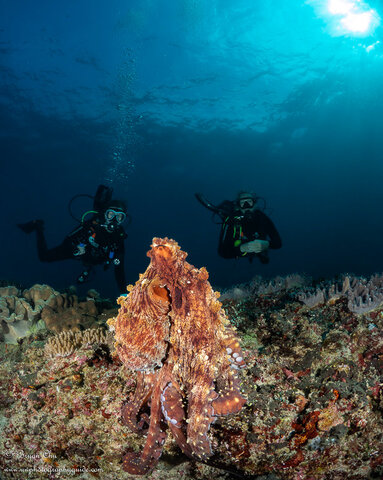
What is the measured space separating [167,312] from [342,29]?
43077mm

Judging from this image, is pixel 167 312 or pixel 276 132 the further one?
pixel 276 132

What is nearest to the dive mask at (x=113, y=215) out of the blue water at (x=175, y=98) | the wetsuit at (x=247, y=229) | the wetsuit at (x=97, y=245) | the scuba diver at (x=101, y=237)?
the scuba diver at (x=101, y=237)

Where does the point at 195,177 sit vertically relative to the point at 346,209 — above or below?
below

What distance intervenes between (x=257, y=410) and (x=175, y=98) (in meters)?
40.3

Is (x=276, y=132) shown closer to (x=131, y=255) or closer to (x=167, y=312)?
(x=167, y=312)

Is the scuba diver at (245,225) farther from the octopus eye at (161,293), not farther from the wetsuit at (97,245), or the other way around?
the octopus eye at (161,293)

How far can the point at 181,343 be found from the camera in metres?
1.60

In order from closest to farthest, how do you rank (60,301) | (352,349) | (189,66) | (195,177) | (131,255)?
(352,349) < (60,301) < (189,66) < (195,177) < (131,255)

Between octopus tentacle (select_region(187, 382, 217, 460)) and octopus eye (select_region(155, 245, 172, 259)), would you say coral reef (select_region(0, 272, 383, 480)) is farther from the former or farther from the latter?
octopus eye (select_region(155, 245, 172, 259))

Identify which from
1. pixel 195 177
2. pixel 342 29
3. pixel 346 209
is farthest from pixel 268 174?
pixel 346 209

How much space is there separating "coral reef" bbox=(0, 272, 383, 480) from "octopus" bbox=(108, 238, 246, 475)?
0.58ft

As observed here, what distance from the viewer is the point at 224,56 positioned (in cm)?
3216

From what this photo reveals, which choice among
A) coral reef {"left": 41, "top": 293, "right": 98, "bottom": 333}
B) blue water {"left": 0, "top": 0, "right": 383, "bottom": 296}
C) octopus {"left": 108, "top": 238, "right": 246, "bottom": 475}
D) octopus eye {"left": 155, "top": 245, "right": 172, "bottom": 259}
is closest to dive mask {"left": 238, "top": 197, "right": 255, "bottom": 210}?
blue water {"left": 0, "top": 0, "right": 383, "bottom": 296}

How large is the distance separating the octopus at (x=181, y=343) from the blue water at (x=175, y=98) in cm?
717
